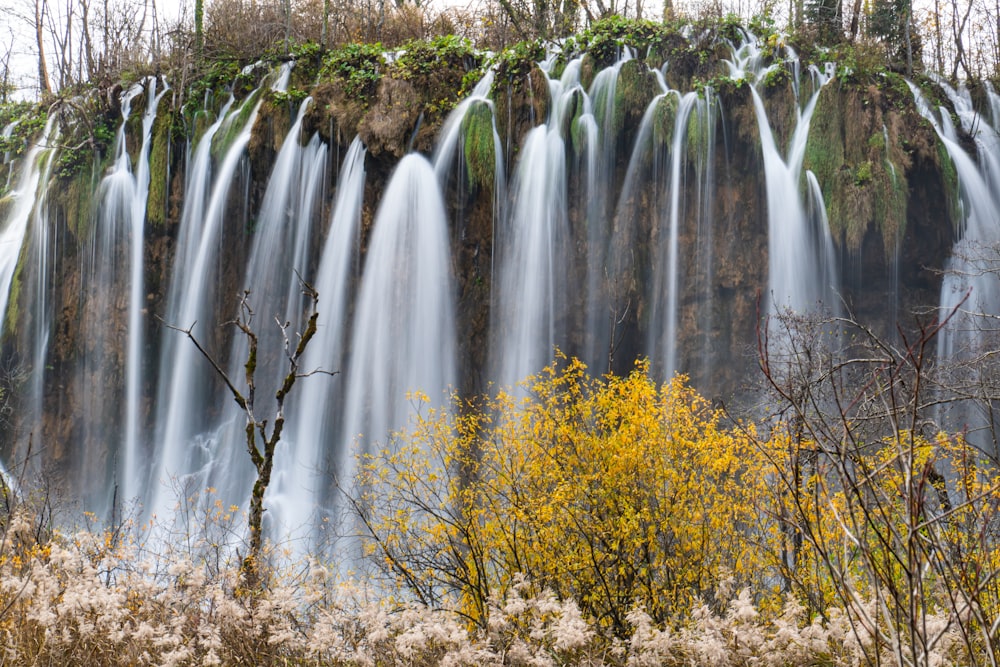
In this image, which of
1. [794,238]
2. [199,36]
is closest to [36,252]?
[199,36]

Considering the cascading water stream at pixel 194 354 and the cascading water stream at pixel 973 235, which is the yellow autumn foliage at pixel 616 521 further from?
the cascading water stream at pixel 194 354


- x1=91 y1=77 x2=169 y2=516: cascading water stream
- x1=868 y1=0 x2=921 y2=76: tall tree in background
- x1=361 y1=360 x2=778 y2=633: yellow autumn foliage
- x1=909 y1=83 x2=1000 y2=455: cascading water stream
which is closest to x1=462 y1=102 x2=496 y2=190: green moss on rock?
x1=91 y1=77 x2=169 y2=516: cascading water stream

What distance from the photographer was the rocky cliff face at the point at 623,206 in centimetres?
1538

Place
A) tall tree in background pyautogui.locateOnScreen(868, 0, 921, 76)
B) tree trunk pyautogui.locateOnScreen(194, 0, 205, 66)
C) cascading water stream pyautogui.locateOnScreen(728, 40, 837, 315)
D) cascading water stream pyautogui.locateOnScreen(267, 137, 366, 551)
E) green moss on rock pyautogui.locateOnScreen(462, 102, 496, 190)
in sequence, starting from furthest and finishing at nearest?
1. tree trunk pyautogui.locateOnScreen(194, 0, 205, 66)
2. tall tree in background pyautogui.locateOnScreen(868, 0, 921, 76)
3. green moss on rock pyautogui.locateOnScreen(462, 102, 496, 190)
4. cascading water stream pyautogui.locateOnScreen(267, 137, 366, 551)
5. cascading water stream pyautogui.locateOnScreen(728, 40, 837, 315)

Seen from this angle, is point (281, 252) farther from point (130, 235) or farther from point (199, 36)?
point (199, 36)

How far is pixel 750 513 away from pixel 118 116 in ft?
62.4

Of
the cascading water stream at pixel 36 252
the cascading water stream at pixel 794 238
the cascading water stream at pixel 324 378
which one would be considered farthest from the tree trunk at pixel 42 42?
the cascading water stream at pixel 794 238

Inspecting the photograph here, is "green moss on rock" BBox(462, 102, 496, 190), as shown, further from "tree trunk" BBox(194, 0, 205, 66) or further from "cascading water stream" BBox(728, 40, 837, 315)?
"tree trunk" BBox(194, 0, 205, 66)

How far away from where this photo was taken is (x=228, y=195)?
17578 mm

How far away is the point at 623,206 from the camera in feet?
52.9

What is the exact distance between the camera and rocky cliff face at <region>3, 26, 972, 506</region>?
15375 millimetres

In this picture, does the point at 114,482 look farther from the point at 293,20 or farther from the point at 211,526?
the point at 293,20

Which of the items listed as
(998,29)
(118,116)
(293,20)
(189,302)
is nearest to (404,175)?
(189,302)

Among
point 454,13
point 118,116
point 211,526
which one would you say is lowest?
point 211,526
